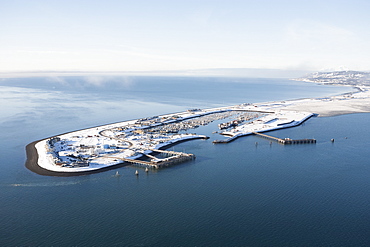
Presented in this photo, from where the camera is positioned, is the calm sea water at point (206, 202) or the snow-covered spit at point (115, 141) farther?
the snow-covered spit at point (115, 141)

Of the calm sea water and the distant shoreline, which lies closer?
the calm sea water

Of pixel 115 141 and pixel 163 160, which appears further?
pixel 115 141

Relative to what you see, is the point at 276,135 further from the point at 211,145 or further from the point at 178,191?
the point at 178,191

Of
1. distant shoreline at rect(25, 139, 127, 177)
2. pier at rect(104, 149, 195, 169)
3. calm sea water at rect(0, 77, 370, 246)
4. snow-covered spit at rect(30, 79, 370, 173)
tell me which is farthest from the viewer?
snow-covered spit at rect(30, 79, 370, 173)

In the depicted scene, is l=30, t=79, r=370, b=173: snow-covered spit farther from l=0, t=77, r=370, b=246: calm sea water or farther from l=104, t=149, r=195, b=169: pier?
l=0, t=77, r=370, b=246: calm sea water

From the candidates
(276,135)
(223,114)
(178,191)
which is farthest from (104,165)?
(223,114)

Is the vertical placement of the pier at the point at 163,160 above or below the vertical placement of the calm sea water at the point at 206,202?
above

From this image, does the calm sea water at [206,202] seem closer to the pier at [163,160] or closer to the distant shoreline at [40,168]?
the distant shoreline at [40,168]

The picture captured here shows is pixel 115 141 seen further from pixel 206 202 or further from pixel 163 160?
pixel 206 202

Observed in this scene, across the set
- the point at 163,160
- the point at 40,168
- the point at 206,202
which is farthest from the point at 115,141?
the point at 206,202

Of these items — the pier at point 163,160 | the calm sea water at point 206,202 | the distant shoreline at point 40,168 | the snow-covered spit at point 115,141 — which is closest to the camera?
the calm sea water at point 206,202

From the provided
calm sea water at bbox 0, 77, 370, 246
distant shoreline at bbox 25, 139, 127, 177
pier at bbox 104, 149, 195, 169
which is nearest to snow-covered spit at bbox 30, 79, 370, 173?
distant shoreline at bbox 25, 139, 127, 177

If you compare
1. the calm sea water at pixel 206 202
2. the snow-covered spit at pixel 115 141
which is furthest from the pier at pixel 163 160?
the snow-covered spit at pixel 115 141
